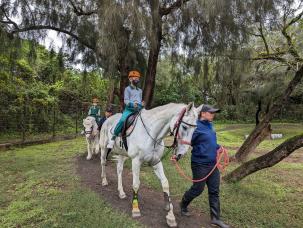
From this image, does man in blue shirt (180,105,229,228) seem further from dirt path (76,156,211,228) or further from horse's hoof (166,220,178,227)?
horse's hoof (166,220,178,227)

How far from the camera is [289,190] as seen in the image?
20.4ft

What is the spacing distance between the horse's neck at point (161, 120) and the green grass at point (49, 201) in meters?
1.30

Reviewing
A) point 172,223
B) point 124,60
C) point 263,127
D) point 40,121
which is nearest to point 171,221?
point 172,223

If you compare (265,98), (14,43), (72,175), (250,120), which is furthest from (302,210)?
(250,120)

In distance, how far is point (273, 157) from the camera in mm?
5445

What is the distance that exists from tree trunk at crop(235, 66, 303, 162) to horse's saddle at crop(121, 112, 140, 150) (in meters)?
4.65

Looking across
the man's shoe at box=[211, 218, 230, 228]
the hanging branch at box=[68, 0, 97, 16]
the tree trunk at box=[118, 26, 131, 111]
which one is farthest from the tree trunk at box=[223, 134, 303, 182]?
the hanging branch at box=[68, 0, 97, 16]

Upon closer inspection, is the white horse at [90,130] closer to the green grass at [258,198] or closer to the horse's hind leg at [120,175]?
the green grass at [258,198]

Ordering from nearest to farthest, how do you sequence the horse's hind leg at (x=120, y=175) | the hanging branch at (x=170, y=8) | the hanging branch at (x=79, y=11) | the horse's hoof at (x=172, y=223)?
the horse's hoof at (x=172, y=223), the horse's hind leg at (x=120, y=175), the hanging branch at (x=170, y=8), the hanging branch at (x=79, y=11)

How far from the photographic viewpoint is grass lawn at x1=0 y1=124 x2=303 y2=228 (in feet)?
14.5

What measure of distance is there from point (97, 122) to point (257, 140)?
4.74 meters

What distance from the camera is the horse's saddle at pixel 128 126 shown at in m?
4.86

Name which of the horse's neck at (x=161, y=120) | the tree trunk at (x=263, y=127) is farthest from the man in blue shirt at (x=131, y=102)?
the tree trunk at (x=263, y=127)

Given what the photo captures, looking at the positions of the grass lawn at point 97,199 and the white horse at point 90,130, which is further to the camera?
the white horse at point 90,130
